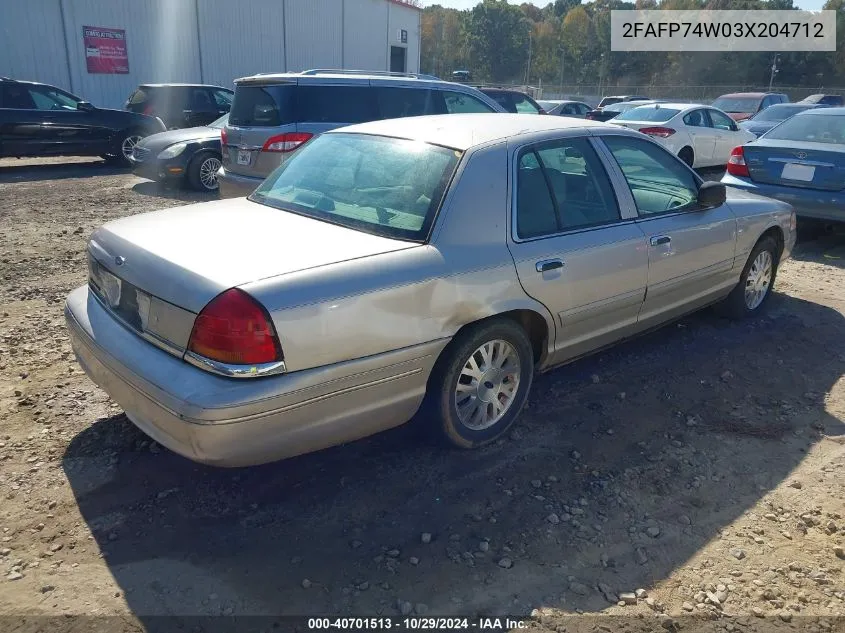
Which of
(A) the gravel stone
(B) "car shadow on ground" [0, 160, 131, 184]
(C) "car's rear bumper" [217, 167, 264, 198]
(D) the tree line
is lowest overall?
(A) the gravel stone

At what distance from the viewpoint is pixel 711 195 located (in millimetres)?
4594

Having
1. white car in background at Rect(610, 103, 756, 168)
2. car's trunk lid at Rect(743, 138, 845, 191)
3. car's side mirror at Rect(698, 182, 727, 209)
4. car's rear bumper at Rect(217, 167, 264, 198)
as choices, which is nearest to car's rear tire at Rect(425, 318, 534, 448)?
car's side mirror at Rect(698, 182, 727, 209)

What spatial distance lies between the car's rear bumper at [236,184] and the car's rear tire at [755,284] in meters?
4.83

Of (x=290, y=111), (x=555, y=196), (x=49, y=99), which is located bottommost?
(x=555, y=196)

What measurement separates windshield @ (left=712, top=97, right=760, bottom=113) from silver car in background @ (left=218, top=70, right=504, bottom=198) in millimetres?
15313

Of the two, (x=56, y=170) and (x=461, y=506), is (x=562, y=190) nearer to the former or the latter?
(x=461, y=506)

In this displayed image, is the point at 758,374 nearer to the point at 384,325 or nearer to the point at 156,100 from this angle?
the point at 384,325

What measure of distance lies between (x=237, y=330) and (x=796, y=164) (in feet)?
23.8

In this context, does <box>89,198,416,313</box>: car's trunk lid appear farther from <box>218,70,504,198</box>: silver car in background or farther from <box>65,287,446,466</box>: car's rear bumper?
<box>218,70,504,198</box>: silver car in background

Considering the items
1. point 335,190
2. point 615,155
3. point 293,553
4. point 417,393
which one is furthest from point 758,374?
point 293,553

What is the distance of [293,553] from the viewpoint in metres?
2.83

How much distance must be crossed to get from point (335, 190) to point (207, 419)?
1.54 m

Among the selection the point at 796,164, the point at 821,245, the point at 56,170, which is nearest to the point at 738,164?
the point at 796,164

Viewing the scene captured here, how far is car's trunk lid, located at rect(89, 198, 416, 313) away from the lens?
9.09 ft
